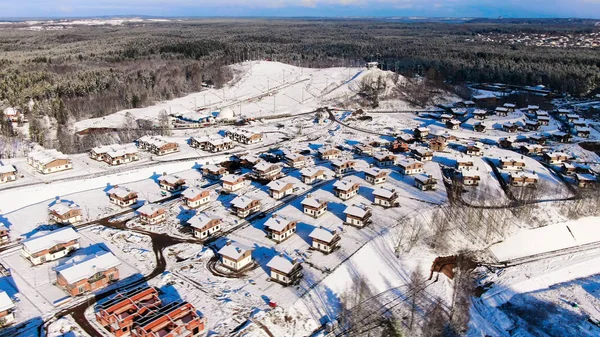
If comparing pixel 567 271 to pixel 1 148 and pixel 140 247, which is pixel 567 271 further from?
pixel 1 148

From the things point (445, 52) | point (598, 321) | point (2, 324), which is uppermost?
point (445, 52)

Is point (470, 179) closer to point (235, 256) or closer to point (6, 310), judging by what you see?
point (235, 256)

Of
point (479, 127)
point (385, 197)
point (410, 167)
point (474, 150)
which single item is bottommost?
point (385, 197)

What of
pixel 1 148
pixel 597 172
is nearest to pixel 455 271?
pixel 597 172

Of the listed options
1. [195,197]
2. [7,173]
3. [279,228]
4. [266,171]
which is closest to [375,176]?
[266,171]

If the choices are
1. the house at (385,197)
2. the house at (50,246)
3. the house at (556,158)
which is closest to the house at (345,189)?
the house at (385,197)
